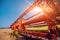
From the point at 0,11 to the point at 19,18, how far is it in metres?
0.31

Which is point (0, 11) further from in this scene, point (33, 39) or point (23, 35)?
point (33, 39)

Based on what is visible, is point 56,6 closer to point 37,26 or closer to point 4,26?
point 37,26

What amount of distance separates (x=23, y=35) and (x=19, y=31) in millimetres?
72

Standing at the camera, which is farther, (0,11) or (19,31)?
(0,11)

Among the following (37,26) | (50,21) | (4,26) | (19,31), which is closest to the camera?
(50,21)

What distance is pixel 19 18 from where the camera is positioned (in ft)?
5.19

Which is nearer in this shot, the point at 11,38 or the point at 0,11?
the point at 11,38

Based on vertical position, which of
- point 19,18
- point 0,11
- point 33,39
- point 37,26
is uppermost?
point 0,11

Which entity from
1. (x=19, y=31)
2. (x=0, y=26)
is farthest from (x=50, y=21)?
(x=0, y=26)

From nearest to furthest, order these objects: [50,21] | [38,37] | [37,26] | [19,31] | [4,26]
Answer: [50,21]
[38,37]
[37,26]
[19,31]
[4,26]

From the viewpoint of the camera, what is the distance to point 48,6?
1196mm

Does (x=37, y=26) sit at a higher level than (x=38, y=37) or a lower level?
higher

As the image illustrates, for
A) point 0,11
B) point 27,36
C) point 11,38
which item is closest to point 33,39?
point 27,36

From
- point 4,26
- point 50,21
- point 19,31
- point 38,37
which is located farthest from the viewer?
point 4,26
